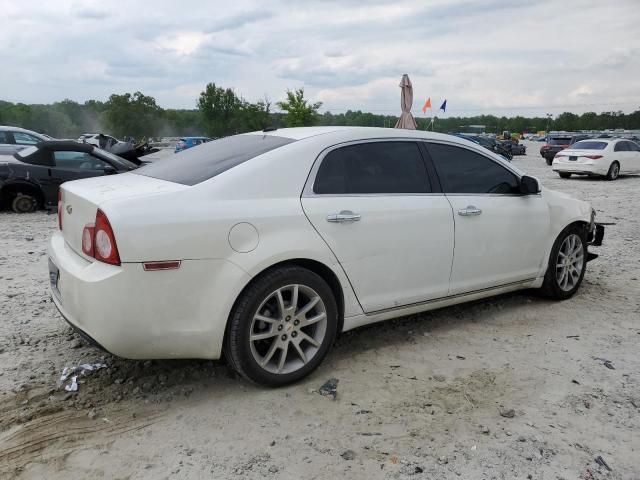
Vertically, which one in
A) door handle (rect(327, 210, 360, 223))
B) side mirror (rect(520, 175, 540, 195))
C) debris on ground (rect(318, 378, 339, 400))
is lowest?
debris on ground (rect(318, 378, 339, 400))

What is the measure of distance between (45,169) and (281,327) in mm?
8361

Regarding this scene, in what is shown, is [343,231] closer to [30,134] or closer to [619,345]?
[619,345]

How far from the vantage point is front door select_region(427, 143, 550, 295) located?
4152mm

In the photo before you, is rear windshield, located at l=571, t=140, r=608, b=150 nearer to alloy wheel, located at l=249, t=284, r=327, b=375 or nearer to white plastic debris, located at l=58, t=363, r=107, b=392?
alloy wheel, located at l=249, t=284, r=327, b=375

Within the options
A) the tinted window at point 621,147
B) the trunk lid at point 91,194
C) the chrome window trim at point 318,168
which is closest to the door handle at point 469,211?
the chrome window trim at point 318,168

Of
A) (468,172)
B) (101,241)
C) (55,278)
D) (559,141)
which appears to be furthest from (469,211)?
(559,141)

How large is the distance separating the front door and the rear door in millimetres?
143

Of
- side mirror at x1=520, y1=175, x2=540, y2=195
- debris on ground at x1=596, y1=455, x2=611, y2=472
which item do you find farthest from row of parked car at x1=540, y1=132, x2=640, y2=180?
debris on ground at x1=596, y1=455, x2=611, y2=472

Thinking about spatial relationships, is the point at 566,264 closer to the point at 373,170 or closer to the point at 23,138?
the point at 373,170

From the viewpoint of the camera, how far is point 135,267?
286 centimetres

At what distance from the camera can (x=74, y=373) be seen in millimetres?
3570

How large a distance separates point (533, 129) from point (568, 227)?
Answer: 151717 mm

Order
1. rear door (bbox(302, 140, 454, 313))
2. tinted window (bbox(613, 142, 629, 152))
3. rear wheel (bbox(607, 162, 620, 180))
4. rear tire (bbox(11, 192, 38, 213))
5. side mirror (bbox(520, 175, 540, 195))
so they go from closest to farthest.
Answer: rear door (bbox(302, 140, 454, 313)) → side mirror (bbox(520, 175, 540, 195)) → rear tire (bbox(11, 192, 38, 213)) → rear wheel (bbox(607, 162, 620, 180)) → tinted window (bbox(613, 142, 629, 152))

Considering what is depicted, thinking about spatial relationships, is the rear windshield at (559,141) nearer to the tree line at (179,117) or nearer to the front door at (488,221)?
the tree line at (179,117)
